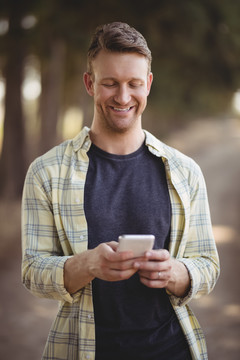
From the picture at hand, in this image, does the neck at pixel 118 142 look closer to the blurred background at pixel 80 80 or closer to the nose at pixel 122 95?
the nose at pixel 122 95

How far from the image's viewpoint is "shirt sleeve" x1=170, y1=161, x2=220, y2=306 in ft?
7.71

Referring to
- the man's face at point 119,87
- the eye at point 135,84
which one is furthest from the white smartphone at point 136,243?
the eye at point 135,84

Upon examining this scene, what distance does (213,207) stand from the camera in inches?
500

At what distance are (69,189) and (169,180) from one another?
1.71 ft

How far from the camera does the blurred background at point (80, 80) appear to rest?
598 cm

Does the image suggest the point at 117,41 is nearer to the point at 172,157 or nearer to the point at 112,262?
the point at 172,157

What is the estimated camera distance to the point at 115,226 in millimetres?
2324

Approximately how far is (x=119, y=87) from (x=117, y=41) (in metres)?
0.22

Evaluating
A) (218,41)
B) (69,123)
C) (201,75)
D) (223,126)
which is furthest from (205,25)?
(223,126)

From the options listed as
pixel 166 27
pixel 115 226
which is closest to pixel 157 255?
pixel 115 226

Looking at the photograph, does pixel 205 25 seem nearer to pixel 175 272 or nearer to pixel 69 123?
pixel 175 272

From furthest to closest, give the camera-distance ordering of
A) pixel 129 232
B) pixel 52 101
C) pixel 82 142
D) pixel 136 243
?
1. pixel 52 101
2. pixel 82 142
3. pixel 129 232
4. pixel 136 243

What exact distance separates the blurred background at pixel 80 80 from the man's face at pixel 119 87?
11.3 ft

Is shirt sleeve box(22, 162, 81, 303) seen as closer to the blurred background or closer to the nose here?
the nose
